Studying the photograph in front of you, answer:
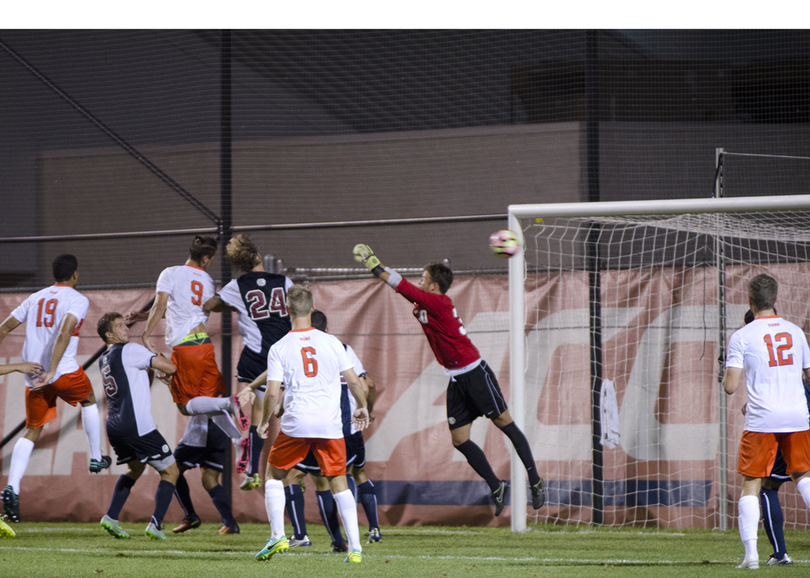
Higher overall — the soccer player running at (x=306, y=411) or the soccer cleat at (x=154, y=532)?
the soccer player running at (x=306, y=411)

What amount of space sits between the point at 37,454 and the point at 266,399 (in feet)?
15.9

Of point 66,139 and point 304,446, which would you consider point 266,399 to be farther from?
point 66,139

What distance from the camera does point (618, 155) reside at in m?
13.9

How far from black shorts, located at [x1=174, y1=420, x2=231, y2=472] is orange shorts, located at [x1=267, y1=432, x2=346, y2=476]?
2.36m

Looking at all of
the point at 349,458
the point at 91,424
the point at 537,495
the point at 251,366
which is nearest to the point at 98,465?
the point at 91,424

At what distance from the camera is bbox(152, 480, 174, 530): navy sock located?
6754 mm

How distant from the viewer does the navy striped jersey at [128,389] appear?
6.82 m

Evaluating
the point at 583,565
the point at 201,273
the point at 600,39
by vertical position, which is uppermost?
the point at 600,39

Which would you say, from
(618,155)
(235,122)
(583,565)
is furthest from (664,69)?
(583,565)

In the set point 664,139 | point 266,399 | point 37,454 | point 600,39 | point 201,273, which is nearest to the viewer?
point 266,399

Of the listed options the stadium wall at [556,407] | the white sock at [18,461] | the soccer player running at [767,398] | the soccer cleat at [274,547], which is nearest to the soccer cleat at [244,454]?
the stadium wall at [556,407]

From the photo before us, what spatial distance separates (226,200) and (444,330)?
3319 mm

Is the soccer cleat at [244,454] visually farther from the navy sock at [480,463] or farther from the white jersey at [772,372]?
the white jersey at [772,372]

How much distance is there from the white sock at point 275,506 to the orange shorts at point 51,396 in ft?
10.0
